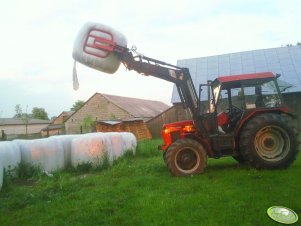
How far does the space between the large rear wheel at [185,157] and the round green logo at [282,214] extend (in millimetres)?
3443

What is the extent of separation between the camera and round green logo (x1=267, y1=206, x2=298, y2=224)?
5184 millimetres

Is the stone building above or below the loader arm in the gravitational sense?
above

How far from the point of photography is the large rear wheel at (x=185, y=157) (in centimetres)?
907

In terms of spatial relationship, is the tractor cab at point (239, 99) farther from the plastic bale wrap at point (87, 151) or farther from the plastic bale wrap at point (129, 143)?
the plastic bale wrap at point (129, 143)

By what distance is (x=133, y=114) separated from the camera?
125ft

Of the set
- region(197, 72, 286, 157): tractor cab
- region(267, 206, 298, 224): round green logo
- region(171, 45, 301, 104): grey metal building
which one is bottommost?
region(267, 206, 298, 224): round green logo

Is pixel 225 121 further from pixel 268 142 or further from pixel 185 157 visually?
pixel 185 157

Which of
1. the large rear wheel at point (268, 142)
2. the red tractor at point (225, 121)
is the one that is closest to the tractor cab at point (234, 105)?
the red tractor at point (225, 121)

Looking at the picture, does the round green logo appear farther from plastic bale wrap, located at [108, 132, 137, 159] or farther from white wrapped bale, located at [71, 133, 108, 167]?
plastic bale wrap, located at [108, 132, 137, 159]

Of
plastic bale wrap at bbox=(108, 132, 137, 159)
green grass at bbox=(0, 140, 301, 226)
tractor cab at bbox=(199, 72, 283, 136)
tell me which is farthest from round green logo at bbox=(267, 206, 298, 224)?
plastic bale wrap at bbox=(108, 132, 137, 159)

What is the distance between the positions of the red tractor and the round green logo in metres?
3.49

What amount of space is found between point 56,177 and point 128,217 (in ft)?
15.8

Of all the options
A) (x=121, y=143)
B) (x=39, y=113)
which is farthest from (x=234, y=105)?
(x=39, y=113)

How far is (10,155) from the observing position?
397 inches
